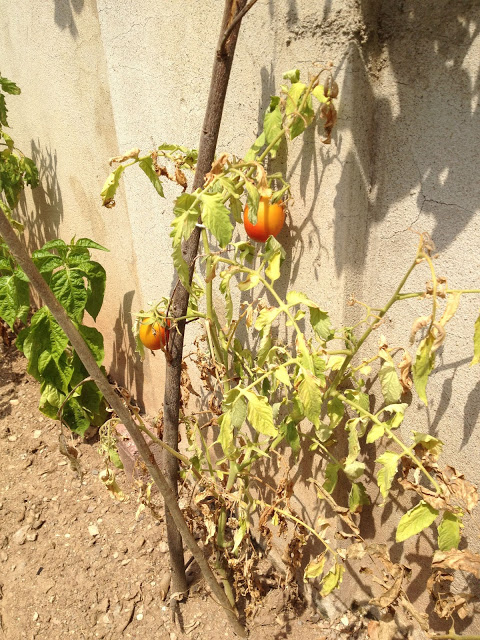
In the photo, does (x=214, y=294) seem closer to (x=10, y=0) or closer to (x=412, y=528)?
(x=412, y=528)

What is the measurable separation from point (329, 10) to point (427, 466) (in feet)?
3.24

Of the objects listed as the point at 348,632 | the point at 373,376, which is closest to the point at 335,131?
the point at 373,376

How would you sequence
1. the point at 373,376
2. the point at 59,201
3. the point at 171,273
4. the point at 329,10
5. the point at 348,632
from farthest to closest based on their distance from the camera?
the point at 59,201 → the point at 171,273 → the point at 348,632 → the point at 373,376 → the point at 329,10

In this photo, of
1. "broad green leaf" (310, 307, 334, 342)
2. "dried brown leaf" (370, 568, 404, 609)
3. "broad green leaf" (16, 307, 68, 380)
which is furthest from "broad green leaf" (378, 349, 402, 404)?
"broad green leaf" (16, 307, 68, 380)

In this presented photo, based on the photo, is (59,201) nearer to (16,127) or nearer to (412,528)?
(16,127)

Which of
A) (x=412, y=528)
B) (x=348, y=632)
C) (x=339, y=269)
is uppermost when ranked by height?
(x=339, y=269)

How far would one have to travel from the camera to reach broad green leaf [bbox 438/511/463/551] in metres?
1.10

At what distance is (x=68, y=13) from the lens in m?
2.03

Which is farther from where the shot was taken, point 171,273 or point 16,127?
point 16,127

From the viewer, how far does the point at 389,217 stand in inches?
46.8

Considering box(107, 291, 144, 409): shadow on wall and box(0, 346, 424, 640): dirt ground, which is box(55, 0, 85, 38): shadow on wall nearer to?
box(107, 291, 144, 409): shadow on wall

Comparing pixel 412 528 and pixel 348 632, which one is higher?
pixel 412 528

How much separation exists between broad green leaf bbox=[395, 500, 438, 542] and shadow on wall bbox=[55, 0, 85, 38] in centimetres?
204

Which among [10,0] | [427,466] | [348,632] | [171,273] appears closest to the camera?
[427,466]
